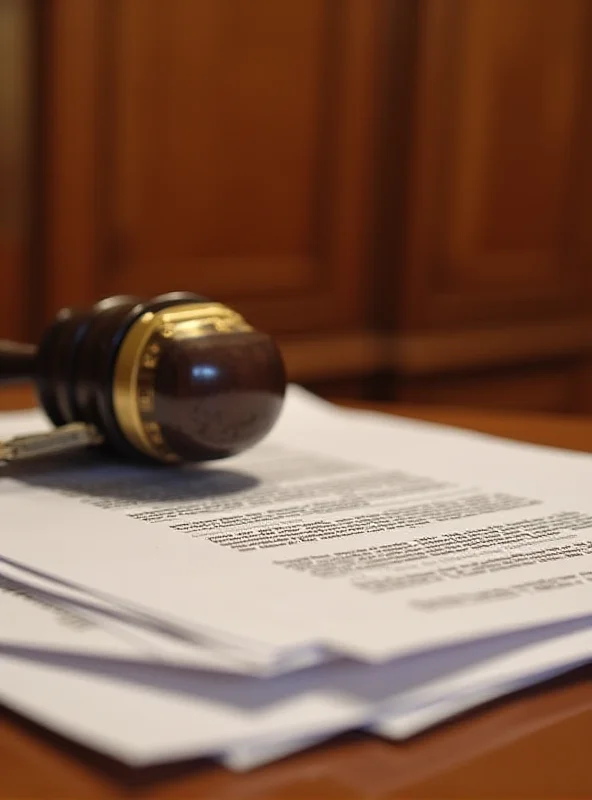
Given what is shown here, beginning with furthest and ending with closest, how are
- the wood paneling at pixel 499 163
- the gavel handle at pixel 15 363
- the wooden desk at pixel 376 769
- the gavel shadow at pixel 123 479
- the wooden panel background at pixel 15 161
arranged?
1. the wood paneling at pixel 499 163
2. the wooden panel background at pixel 15 161
3. the gavel handle at pixel 15 363
4. the gavel shadow at pixel 123 479
5. the wooden desk at pixel 376 769

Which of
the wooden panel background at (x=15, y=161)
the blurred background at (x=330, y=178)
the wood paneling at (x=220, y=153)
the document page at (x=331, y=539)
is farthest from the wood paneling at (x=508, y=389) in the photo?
the document page at (x=331, y=539)

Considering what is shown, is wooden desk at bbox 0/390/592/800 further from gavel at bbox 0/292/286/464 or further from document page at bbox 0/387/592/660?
gavel at bbox 0/292/286/464

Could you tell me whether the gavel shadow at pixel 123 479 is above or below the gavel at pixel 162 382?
below

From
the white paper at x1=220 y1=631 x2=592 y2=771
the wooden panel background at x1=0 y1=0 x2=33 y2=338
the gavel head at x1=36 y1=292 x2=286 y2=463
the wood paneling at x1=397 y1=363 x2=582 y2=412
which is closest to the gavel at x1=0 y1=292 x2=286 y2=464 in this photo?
the gavel head at x1=36 y1=292 x2=286 y2=463

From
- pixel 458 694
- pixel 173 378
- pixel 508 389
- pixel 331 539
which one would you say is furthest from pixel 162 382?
pixel 508 389

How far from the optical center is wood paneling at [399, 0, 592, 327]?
162cm

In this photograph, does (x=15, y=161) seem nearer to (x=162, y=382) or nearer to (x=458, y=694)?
→ (x=162, y=382)

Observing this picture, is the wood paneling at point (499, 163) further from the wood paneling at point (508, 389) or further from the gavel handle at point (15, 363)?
the gavel handle at point (15, 363)

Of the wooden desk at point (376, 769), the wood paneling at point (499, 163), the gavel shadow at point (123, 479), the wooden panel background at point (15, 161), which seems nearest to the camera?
the wooden desk at point (376, 769)

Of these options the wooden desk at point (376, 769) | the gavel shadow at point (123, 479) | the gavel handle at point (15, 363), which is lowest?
the gavel shadow at point (123, 479)

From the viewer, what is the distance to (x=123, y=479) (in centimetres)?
50

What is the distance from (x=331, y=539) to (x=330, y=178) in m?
1.19

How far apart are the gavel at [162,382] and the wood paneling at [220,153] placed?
28.5 inches

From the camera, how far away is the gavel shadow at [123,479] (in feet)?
1.53
